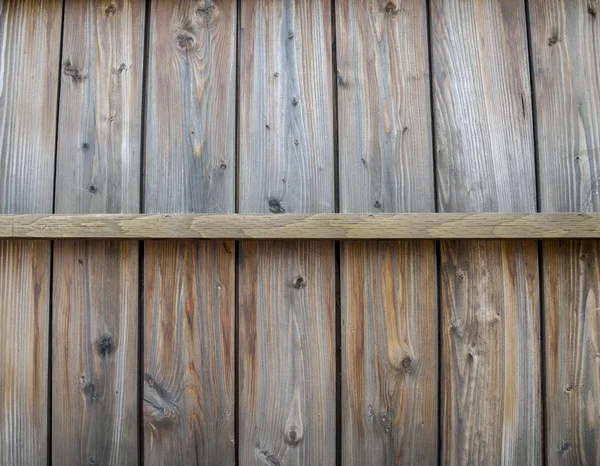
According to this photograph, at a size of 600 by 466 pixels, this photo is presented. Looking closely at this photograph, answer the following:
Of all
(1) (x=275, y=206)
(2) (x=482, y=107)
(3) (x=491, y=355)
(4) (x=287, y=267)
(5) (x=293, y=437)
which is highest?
(2) (x=482, y=107)

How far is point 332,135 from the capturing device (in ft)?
3.79

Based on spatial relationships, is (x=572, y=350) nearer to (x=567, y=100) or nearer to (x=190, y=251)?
(x=567, y=100)

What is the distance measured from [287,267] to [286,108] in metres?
0.37

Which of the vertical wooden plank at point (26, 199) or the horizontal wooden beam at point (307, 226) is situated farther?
the vertical wooden plank at point (26, 199)

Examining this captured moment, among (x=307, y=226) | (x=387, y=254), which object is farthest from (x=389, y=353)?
(x=307, y=226)

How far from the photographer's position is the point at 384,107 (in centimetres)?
116

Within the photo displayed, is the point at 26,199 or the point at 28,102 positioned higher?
the point at 28,102

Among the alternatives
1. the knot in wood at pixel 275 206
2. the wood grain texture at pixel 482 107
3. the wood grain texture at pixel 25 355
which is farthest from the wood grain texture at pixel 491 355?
the wood grain texture at pixel 25 355

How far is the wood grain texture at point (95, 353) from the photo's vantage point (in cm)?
114

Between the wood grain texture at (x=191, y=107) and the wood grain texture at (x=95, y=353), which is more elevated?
the wood grain texture at (x=191, y=107)

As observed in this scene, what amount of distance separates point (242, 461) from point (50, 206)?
724 mm

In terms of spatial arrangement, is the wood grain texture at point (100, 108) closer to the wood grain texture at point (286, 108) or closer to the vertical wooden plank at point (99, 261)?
the vertical wooden plank at point (99, 261)

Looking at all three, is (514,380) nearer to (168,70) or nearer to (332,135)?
(332,135)

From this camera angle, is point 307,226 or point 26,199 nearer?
point 307,226
